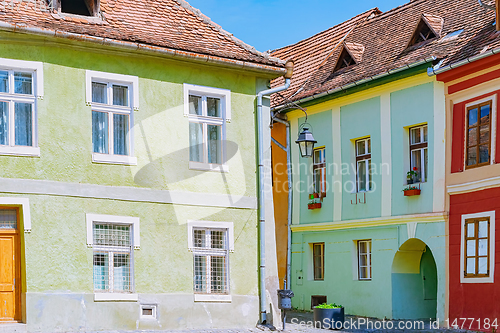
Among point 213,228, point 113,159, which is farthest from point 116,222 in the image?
point 213,228

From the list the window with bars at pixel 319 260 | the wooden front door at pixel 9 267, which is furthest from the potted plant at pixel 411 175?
the wooden front door at pixel 9 267

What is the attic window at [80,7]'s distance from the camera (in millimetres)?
16734

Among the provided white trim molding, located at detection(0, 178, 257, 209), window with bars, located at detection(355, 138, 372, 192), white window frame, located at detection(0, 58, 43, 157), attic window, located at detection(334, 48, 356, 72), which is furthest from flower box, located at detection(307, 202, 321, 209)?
white window frame, located at detection(0, 58, 43, 157)

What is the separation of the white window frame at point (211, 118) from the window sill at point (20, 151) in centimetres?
336

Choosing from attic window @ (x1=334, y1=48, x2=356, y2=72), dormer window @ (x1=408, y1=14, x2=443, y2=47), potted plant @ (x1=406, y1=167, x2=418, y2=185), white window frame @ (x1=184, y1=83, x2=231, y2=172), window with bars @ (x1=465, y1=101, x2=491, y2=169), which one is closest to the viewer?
white window frame @ (x1=184, y1=83, x2=231, y2=172)

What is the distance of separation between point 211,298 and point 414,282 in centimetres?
730

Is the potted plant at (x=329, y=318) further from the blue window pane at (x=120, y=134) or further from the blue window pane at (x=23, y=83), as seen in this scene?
the blue window pane at (x=23, y=83)

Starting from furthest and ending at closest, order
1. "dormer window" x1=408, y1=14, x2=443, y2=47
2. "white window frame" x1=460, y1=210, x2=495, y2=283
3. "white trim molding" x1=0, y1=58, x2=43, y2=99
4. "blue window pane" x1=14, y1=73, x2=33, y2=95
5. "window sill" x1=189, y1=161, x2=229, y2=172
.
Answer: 1. "dormer window" x1=408, y1=14, x2=443, y2=47
2. "white window frame" x1=460, y1=210, x2=495, y2=283
3. "window sill" x1=189, y1=161, x2=229, y2=172
4. "blue window pane" x1=14, y1=73, x2=33, y2=95
5. "white trim molding" x1=0, y1=58, x2=43, y2=99

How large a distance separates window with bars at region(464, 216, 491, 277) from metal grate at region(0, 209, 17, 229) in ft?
33.9

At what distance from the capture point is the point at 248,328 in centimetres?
1709

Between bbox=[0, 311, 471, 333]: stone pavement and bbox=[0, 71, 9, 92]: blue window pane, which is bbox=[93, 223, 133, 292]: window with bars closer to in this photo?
bbox=[0, 311, 471, 333]: stone pavement

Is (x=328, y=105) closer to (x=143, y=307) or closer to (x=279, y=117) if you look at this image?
(x=279, y=117)

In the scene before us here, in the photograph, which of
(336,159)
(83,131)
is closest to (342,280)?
(336,159)

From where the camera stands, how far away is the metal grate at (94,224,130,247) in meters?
15.6
